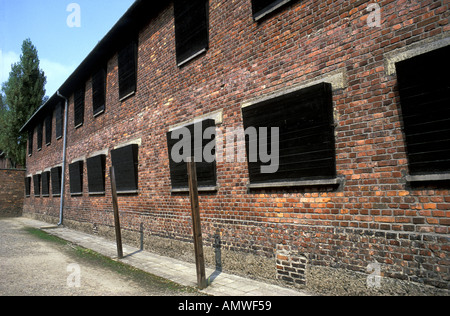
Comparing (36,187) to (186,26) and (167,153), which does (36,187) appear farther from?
(186,26)

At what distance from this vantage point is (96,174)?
1223cm

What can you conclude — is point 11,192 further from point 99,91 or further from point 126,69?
point 126,69

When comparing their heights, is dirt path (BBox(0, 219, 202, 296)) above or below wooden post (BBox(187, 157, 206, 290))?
below

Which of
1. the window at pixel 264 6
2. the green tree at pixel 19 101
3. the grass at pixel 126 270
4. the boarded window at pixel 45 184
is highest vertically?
the green tree at pixel 19 101

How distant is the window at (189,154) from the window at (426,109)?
3.75 meters

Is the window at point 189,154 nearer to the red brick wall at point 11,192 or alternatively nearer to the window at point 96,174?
the window at point 96,174

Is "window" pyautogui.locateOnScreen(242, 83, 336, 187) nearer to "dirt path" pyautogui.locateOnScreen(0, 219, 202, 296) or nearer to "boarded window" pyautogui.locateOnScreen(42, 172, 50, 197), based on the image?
"dirt path" pyautogui.locateOnScreen(0, 219, 202, 296)

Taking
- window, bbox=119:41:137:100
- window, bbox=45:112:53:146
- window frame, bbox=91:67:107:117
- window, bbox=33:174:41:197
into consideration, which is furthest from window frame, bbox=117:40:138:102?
window, bbox=33:174:41:197

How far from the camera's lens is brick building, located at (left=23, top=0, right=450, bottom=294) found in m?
3.63

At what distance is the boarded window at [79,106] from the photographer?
A: 46.6ft

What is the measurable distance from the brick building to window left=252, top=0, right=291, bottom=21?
23mm

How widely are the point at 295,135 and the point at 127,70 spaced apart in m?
7.36

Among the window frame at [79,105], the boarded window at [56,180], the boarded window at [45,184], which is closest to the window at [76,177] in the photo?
the window frame at [79,105]

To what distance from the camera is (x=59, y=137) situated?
55.0 ft
